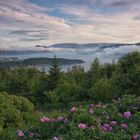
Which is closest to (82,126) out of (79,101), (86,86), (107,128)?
(107,128)

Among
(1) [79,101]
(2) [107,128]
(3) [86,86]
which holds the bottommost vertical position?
(1) [79,101]

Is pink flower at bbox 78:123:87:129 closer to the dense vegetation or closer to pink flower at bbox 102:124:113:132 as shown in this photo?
the dense vegetation

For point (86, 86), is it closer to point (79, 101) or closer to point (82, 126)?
point (79, 101)

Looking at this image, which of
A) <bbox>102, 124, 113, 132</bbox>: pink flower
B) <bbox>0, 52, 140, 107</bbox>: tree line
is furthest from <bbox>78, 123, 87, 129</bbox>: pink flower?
<bbox>0, 52, 140, 107</bbox>: tree line

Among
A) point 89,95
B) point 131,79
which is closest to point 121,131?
point 131,79

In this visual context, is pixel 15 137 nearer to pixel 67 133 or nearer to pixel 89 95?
pixel 67 133

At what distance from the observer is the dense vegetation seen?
18.8ft

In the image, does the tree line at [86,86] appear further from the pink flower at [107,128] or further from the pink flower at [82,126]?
the pink flower at [82,126]

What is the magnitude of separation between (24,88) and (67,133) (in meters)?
50.7

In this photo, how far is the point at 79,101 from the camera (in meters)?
43.5

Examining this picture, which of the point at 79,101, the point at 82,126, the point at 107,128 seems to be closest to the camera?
the point at 82,126

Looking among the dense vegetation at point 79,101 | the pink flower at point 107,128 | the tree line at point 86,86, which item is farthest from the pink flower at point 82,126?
the tree line at point 86,86

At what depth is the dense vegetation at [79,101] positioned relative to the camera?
5.72m

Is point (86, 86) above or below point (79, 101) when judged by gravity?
above
